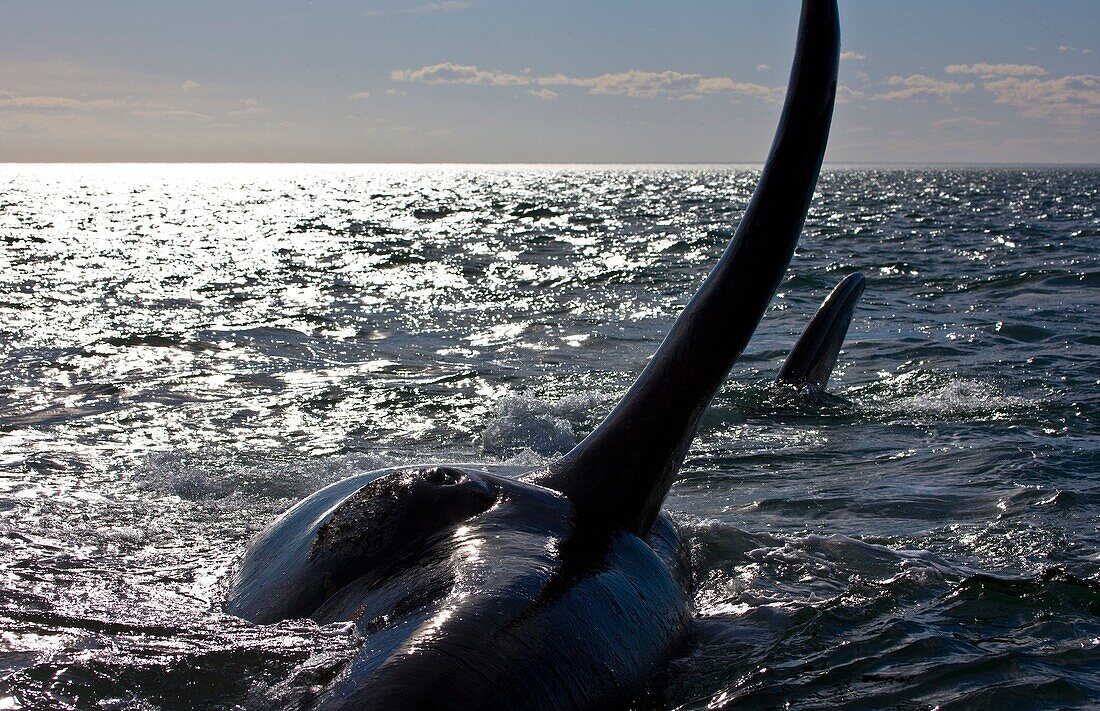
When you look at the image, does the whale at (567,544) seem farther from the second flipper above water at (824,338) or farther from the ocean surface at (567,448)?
the second flipper above water at (824,338)

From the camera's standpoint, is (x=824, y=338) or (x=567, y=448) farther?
(x=824, y=338)

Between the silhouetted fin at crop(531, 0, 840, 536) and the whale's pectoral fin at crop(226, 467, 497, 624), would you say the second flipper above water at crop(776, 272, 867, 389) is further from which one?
the whale's pectoral fin at crop(226, 467, 497, 624)

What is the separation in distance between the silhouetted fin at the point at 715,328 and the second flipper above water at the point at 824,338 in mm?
5806

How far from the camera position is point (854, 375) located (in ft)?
39.7

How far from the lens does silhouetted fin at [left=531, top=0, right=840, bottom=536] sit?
12.6ft

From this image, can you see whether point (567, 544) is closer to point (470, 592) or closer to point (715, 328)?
point (470, 592)

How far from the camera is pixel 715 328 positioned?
3943mm

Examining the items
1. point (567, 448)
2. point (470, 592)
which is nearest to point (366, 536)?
point (470, 592)

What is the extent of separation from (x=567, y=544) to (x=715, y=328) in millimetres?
924

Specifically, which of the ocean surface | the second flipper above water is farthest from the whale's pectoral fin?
the second flipper above water

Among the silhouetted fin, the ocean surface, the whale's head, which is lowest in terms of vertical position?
the ocean surface

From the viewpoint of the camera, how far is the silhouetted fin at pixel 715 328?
383 cm

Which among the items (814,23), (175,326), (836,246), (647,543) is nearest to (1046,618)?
(647,543)

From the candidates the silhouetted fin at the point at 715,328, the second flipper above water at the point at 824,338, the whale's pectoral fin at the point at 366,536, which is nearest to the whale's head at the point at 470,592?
the whale's pectoral fin at the point at 366,536
